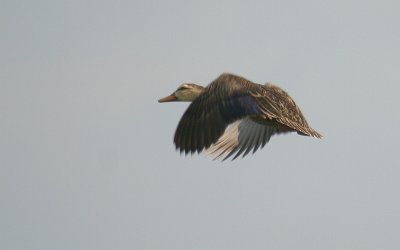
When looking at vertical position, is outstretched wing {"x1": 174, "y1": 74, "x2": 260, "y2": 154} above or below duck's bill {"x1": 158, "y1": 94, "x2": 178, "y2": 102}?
below

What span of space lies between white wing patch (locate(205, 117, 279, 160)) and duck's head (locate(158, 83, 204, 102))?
2.80 meters

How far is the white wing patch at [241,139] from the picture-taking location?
1312 inches

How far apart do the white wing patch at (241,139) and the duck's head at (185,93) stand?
2.80 m

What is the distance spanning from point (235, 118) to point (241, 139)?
1.89 meters

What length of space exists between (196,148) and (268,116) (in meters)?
2.56

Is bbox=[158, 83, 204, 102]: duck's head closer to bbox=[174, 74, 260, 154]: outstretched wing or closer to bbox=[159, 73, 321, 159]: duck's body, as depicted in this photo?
bbox=[159, 73, 321, 159]: duck's body

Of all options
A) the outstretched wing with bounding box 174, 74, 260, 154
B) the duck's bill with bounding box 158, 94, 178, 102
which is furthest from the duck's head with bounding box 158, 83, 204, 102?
the outstretched wing with bounding box 174, 74, 260, 154

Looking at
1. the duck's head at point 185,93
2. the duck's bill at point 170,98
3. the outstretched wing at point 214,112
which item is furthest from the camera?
the duck's bill at point 170,98

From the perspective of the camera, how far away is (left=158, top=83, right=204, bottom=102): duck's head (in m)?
36.3

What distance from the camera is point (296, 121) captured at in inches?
1319

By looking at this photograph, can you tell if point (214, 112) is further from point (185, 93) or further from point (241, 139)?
point (185, 93)

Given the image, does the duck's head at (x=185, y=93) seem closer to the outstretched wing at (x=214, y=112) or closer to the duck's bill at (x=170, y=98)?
the duck's bill at (x=170, y=98)

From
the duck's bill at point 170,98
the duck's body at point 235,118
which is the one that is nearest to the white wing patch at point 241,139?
the duck's body at point 235,118

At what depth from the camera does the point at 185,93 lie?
36688 mm
